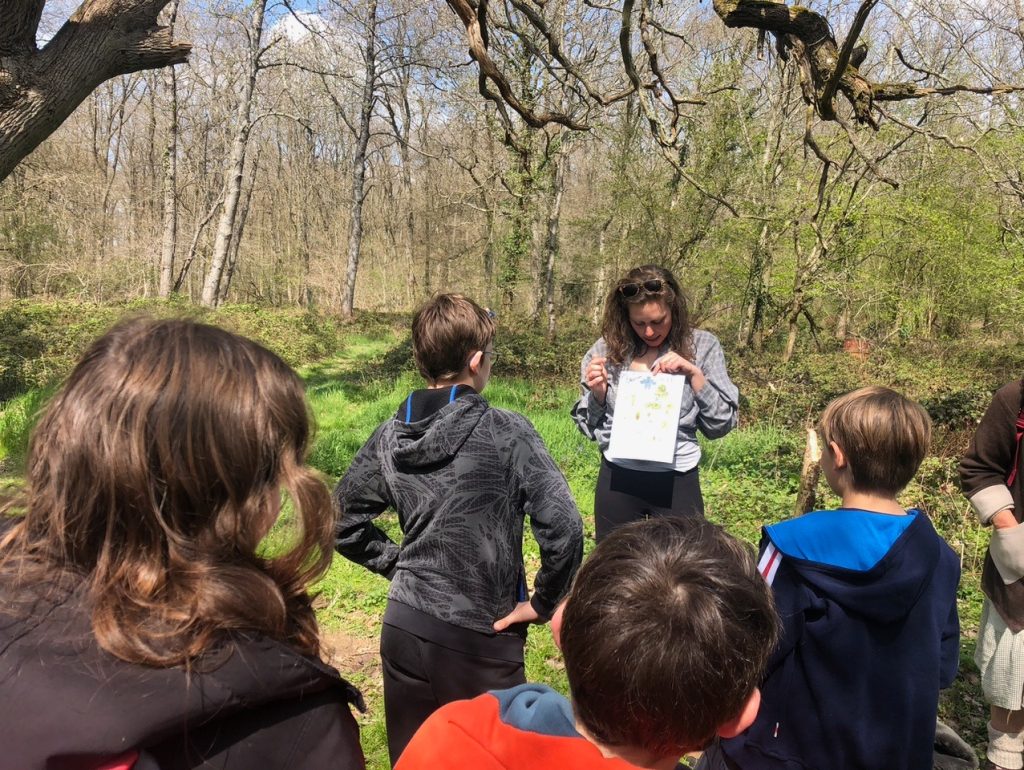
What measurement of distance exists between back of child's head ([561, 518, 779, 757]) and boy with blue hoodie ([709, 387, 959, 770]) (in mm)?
739

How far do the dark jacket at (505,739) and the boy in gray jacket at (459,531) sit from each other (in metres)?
0.83

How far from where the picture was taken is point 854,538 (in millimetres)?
1657

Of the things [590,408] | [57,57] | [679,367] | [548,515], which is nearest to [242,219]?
[57,57]

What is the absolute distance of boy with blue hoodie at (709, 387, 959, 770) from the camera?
5.37 ft

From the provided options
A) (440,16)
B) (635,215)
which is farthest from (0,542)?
(440,16)

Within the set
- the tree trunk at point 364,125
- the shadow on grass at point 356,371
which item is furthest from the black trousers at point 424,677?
the tree trunk at point 364,125

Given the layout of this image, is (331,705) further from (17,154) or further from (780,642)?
(17,154)

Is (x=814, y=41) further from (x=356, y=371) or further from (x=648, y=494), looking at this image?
(x=356, y=371)

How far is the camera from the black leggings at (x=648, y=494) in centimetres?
271

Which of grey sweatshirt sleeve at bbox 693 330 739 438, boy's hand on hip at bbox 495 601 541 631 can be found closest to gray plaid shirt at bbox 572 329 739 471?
grey sweatshirt sleeve at bbox 693 330 739 438

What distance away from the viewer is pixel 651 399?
2.68 metres

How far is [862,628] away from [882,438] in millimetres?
512

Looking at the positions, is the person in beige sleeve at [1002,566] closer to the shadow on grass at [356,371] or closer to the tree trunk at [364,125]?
the shadow on grass at [356,371]

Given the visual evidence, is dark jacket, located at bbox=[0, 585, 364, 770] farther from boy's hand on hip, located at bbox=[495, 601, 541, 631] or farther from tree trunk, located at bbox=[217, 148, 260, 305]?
tree trunk, located at bbox=[217, 148, 260, 305]
